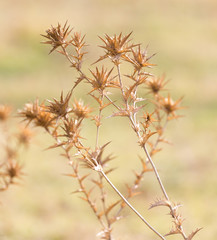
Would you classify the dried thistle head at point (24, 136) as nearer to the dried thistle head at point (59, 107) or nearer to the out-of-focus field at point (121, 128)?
the out-of-focus field at point (121, 128)

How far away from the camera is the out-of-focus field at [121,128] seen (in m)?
4.28

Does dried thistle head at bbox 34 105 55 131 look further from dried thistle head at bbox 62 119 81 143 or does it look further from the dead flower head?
dried thistle head at bbox 62 119 81 143

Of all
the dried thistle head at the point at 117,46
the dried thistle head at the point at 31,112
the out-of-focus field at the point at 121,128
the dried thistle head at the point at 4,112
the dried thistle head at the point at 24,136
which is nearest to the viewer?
the dried thistle head at the point at 117,46

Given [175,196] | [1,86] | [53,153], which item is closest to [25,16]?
[1,86]

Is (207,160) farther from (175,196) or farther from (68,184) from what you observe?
(68,184)

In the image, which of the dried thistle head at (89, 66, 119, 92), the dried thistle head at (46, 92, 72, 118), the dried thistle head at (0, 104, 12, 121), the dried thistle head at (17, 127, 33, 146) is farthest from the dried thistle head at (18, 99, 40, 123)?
the dried thistle head at (17, 127, 33, 146)

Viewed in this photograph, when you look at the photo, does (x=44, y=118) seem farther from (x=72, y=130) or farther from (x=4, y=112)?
(x=4, y=112)

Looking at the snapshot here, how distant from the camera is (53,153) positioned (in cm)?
612

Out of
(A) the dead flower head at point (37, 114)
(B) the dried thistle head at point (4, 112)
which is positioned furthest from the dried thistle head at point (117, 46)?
(B) the dried thistle head at point (4, 112)

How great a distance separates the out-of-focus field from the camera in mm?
4277

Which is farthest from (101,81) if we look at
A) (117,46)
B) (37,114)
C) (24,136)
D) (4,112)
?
(24,136)

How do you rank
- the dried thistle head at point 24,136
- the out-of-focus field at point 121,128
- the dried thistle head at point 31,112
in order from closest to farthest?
the dried thistle head at point 31,112 < the dried thistle head at point 24,136 < the out-of-focus field at point 121,128

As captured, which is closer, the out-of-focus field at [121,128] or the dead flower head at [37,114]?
the dead flower head at [37,114]

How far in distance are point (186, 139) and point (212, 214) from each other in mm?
2111
